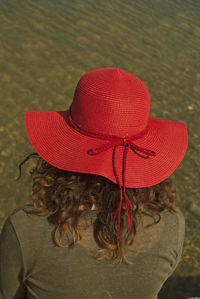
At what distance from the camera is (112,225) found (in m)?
1.50

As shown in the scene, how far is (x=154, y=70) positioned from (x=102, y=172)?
540 centimetres

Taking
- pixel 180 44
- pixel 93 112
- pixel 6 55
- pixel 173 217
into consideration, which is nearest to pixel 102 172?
pixel 93 112

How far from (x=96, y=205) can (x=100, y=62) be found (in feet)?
17.5

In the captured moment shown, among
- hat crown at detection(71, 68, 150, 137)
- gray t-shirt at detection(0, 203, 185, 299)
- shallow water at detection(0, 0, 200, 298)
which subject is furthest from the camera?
shallow water at detection(0, 0, 200, 298)

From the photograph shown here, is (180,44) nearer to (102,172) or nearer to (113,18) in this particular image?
(113,18)

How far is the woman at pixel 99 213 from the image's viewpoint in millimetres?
1468

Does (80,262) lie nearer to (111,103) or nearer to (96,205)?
(96,205)

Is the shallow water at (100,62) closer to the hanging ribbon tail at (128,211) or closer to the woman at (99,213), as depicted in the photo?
the woman at (99,213)

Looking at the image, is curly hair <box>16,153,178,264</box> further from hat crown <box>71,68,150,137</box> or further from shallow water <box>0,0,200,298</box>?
shallow water <box>0,0,200,298</box>

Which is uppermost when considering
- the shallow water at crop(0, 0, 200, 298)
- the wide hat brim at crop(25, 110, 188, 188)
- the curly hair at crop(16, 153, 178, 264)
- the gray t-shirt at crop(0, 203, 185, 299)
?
the wide hat brim at crop(25, 110, 188, 188)

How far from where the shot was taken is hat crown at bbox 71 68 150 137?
156cm

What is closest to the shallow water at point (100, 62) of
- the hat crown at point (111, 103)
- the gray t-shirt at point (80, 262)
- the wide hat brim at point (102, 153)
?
the gray t-shirt at point (80, 262)

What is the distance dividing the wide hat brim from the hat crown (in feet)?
0.25

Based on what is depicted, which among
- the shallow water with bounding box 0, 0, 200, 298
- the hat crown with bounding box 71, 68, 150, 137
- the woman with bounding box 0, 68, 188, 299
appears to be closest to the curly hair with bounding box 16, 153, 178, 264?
the woman with bounding box 0, 68, 188, 299
